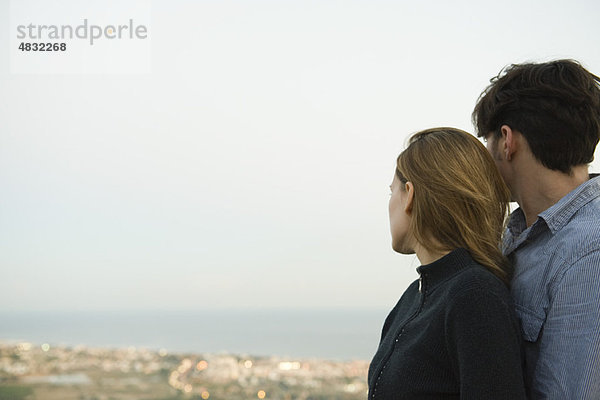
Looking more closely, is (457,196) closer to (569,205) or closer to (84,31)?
(569,205)

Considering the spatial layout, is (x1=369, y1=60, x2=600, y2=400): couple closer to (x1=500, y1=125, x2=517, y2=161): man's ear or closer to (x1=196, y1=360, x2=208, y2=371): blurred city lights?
(x1=500, y1=125, x2=517, y2=161): man's ear

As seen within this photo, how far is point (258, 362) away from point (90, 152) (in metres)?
1.31

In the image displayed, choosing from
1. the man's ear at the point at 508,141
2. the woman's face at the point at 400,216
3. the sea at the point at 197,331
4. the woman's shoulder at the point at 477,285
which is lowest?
the sea at the point at 197,331

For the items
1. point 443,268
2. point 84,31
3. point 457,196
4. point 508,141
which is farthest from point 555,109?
point 84,31

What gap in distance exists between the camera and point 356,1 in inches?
120

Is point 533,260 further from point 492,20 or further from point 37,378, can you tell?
point 37,378

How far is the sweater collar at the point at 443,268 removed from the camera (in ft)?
3.82

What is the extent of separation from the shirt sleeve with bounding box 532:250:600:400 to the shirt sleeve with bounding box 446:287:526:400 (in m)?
0.06

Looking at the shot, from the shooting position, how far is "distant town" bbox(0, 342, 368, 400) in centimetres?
321

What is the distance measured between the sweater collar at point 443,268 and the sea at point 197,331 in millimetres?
2014

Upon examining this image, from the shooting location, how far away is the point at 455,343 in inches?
42.1

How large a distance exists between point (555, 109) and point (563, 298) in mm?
309

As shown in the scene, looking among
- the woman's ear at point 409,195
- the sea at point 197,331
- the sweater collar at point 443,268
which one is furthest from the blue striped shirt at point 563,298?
the sea at point 197,331

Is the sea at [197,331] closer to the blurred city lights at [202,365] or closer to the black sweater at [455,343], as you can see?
the blurred city lights at [202,365]
